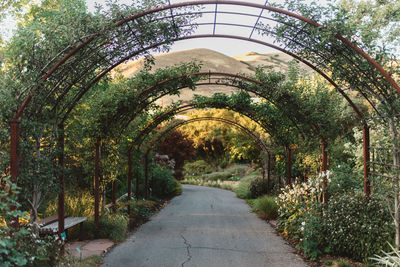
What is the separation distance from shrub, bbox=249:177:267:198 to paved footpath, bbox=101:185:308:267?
3963 mm

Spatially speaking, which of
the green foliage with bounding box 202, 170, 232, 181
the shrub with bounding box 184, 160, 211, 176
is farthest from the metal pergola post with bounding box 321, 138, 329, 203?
the shrub with bounding box 184, 160, 211, 176

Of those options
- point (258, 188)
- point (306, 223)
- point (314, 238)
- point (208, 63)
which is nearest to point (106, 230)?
point (306, 223)

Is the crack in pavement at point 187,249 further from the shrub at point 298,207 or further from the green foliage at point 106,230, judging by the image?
the shrub at point 298,207

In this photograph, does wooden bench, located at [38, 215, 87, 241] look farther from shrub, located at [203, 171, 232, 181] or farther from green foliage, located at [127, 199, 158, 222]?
shrub, located at [203, 171, 232, 181]

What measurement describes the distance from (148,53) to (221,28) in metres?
1.44

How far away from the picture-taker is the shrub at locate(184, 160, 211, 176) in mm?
30594

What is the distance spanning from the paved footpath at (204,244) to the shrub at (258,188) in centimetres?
396

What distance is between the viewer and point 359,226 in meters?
5.53

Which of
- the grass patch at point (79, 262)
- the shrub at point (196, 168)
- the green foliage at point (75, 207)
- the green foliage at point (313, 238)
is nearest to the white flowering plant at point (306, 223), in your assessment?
the green foliage at point (313, 238)

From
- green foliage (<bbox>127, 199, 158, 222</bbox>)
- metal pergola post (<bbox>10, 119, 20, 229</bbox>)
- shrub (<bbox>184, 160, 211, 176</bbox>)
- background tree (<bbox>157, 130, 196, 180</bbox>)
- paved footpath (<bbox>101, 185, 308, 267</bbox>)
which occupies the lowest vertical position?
paved footpath (<bbox>101, 185, 308, 267</bbox>)

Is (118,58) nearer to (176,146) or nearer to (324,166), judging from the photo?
(324,166)

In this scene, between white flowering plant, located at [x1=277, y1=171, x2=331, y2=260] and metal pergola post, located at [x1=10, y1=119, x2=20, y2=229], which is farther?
white flowering plant, located at [x1=277, y1=171, x2=331, y2=260]

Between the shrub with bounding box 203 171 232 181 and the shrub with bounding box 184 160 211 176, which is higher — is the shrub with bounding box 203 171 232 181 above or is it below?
below

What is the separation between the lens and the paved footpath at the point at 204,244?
19.0ft
